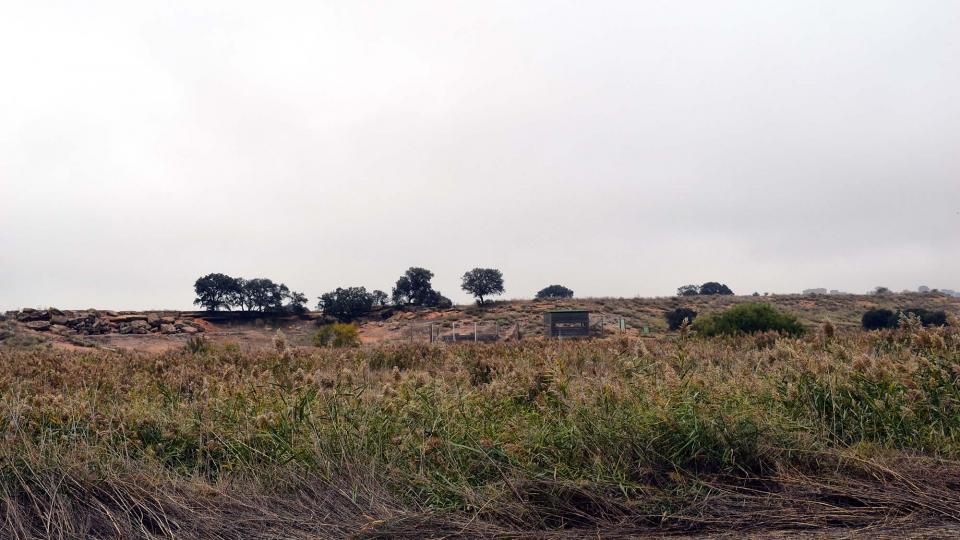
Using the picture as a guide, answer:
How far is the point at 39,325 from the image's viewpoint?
37844 mm

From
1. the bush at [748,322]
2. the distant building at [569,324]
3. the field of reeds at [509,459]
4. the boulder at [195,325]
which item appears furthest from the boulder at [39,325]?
the field of reeds at [509,459]

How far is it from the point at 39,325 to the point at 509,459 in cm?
4239

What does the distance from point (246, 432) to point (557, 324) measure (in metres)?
25.9

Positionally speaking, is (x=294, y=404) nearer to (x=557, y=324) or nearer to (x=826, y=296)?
(x=557, y=324)

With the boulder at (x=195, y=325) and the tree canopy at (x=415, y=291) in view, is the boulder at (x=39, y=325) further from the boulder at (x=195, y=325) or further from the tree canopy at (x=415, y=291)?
the tree canopy at (x=415, y=291)

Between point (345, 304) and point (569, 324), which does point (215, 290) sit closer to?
point (345, 304)

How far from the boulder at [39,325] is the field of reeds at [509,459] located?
3824 centimetres

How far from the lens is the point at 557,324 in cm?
3009

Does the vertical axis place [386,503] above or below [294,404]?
below

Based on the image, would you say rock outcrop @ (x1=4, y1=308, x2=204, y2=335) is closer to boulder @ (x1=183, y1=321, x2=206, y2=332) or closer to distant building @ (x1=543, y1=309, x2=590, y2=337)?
boulder @ (x1=183, y1=321, x2=206, y2=332)

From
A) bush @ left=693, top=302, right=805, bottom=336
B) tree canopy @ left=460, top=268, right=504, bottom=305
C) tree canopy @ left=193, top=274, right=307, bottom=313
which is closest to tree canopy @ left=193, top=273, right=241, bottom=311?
tree canopy @ left=193, top=274, right=307, bottom=313

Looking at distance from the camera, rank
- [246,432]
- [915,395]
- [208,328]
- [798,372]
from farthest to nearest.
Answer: [208,328], [798,372], [915,395], [246,432]

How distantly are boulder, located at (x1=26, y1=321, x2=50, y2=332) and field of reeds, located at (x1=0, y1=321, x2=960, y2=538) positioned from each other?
3824 cm

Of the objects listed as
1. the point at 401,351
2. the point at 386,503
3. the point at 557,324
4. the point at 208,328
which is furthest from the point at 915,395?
the point at 208,328
